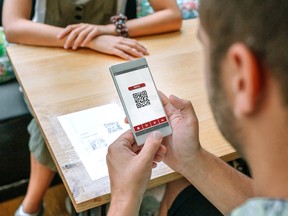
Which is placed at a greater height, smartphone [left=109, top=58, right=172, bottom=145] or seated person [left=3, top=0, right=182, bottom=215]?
smartphone [left=109, top=58, right=172, bottom=145]

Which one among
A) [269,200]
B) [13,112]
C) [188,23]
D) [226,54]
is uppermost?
[226,54]

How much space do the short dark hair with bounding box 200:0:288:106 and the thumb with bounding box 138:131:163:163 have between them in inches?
14.9

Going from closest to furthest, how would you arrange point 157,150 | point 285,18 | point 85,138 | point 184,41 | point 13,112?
point 285,18 < point 157,150 < point 85,138 < point 184,41 < point 13,112

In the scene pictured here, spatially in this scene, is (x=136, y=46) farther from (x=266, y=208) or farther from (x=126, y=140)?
(x=266, y=208)

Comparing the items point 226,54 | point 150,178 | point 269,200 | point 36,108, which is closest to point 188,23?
point 36,108

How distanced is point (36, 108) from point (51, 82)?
13 cm

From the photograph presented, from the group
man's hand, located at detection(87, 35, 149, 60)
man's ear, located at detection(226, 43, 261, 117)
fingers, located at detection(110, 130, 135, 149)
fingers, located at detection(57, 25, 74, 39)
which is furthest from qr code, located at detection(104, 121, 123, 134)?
man's ear, located at detection(226, 43, 261, 117)

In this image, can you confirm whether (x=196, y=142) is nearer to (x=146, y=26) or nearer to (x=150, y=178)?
(x=150, y=178)

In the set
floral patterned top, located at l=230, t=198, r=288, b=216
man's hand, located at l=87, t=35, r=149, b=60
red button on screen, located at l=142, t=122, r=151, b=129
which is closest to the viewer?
floral patterned top, located at l=230, t=198, r=288, b=216

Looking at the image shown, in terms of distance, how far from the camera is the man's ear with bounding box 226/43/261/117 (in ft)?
1.85

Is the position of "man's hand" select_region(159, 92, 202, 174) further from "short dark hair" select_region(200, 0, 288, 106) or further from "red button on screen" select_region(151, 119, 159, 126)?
"short dark hair" select_region(200, 0, 288, 106)

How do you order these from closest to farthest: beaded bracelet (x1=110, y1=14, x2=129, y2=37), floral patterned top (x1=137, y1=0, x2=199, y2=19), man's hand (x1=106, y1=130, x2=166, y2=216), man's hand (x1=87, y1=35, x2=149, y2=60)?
man's hand (x1=106, y1=130, x2=166, y2=216), man's hand (x1=87, y1=35, x2=149, y2=60), beaded bracelet (x1=110, y1=14, x2=129, y2=37), floral patterned top (x1=137, y1=0, x2=199, y2=19)

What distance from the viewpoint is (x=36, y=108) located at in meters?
1.19

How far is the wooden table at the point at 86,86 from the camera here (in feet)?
3.27
